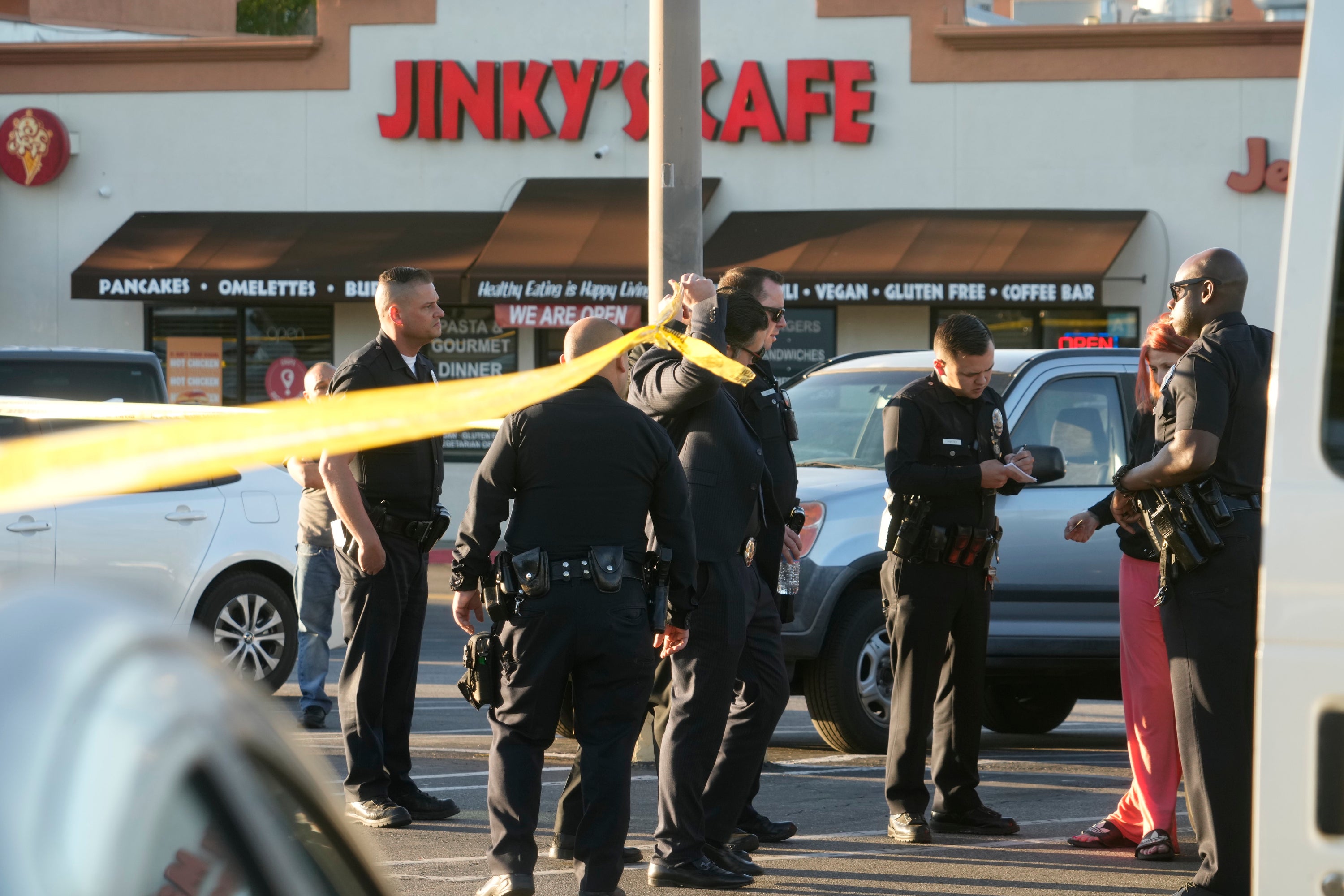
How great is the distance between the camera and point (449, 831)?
619 centimetres

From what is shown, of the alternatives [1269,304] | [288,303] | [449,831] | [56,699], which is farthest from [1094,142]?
[56,699]

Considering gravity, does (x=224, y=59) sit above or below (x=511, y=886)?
above

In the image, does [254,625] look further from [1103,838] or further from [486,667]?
[1103,838]

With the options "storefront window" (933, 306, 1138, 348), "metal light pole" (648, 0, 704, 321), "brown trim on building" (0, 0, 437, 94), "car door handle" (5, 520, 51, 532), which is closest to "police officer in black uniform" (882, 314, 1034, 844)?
"metal light pole" (648, 0, 704, 321)

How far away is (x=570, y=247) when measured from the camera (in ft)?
62.1

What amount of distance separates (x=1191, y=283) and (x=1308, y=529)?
2.49 meters

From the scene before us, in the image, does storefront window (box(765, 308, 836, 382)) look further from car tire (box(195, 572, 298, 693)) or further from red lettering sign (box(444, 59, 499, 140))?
car tire (box(195, 572, 298, 693))

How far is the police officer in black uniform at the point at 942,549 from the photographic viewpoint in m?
5.97

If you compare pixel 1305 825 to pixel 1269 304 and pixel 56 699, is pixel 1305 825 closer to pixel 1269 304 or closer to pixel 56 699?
pixel 56 699

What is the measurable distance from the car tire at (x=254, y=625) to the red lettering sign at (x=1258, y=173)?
13.2 meters

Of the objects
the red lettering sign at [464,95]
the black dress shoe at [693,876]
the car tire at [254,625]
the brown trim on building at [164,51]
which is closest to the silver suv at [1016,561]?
the black dress shoe at [693,876]

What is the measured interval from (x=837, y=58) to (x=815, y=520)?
12.6 metres

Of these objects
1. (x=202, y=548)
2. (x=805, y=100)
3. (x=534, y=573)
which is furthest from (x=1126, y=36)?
(x=534, y=573)

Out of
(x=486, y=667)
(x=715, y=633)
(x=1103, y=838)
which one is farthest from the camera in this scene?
(x=1103, y=838)
